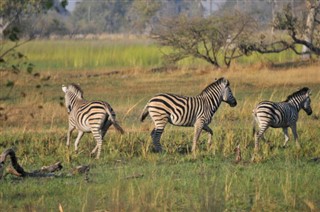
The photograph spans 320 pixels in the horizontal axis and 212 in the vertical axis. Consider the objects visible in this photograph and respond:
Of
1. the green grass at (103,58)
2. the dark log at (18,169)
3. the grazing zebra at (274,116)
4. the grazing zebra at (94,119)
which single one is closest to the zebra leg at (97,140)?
the grazing zebra at (94,119)

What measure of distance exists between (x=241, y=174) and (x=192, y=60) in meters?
21.9

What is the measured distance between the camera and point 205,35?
29.9m

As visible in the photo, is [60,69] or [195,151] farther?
[60,69]

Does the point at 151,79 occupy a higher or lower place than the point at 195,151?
higher

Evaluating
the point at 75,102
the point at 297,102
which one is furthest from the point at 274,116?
the point at 75,102

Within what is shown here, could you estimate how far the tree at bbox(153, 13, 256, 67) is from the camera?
29.6 m

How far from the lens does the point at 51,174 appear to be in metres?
9.94

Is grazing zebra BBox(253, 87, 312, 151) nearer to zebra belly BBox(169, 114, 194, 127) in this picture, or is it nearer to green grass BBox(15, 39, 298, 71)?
zebra belly BBox(169, 114, 194, 127)

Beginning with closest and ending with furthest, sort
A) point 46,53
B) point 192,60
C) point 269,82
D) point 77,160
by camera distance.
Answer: point 77,160 → point 269,82 → point 192,60 → point 46,53

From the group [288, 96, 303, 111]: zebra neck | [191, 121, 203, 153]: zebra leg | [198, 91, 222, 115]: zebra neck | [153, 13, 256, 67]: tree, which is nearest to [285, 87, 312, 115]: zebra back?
[288, 96, 303, 111]: zebra neck

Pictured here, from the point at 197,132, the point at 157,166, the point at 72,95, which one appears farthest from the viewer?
the point at 72,95

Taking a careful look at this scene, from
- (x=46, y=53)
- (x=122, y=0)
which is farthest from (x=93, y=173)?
(x=122, y=0)

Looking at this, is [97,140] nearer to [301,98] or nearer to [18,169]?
[18,169]

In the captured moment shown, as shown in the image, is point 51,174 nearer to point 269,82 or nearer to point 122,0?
point 269,82
